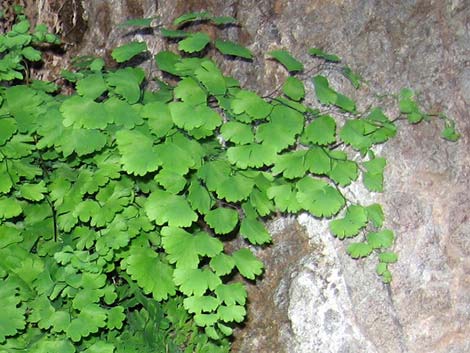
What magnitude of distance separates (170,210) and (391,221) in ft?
2.94

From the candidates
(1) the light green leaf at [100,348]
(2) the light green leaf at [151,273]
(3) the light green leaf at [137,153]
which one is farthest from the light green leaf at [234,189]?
(1) the light green leaf at [100,348]

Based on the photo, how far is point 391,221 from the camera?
233cm

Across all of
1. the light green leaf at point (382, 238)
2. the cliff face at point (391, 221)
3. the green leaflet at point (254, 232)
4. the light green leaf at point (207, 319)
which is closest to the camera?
the light green leaf at point (207, 319)

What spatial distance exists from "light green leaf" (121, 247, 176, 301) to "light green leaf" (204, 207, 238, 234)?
231 mm

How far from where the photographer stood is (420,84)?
2.37 m

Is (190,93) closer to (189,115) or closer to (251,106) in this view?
(189,115)

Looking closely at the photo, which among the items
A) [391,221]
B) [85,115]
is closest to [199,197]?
[85,115]

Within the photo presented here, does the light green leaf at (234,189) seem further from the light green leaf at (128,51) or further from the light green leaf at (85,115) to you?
the light green leaf at (128,51)

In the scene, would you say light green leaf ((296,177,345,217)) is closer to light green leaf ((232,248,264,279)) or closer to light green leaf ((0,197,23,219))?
light green leaf ((232,248,264,279))

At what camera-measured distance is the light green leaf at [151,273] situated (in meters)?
1.98

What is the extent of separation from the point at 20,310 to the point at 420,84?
63.8 inches

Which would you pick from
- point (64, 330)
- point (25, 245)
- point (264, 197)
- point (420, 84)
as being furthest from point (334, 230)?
point (25, 245)

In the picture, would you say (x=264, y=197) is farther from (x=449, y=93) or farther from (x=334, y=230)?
(x=449, y=93)

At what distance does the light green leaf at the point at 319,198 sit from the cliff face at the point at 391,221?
415mm
